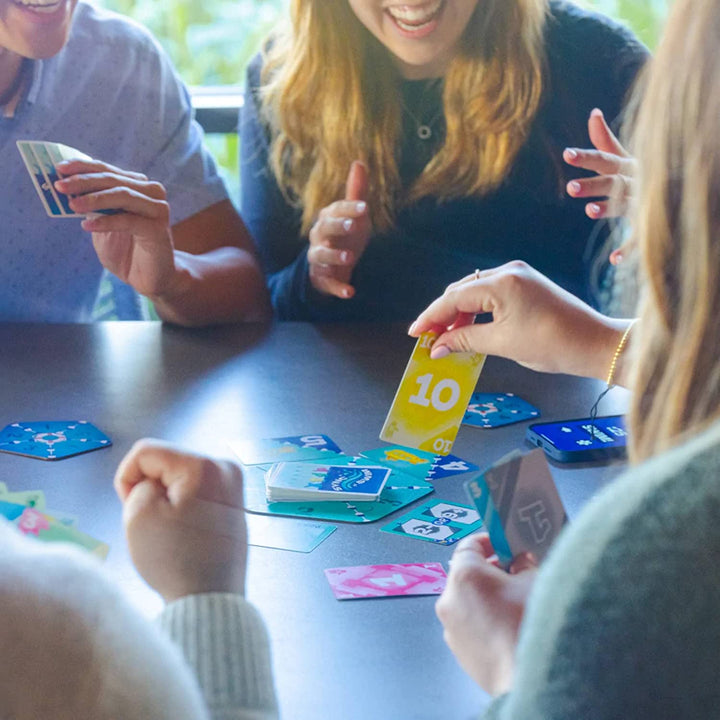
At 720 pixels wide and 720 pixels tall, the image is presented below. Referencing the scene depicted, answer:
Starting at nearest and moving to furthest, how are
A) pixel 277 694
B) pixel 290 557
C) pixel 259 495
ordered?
pixel 277 694, pixel 290 557, pixel 259 495

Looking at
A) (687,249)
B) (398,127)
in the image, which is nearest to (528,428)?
(687,249)

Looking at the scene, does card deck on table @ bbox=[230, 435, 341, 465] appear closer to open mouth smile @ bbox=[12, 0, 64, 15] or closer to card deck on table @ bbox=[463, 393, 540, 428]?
card deck on table @ bbox=[463, 393, 540, 428]

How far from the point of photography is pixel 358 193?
2023 millimetres

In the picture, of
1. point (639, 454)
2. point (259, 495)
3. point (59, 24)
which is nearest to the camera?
point (639, 454)

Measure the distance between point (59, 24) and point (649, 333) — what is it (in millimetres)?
1533

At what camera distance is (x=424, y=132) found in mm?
2189

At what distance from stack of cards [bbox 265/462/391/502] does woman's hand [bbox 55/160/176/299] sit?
76 centimetres

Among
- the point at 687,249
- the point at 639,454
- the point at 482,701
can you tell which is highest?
the point at 687,249

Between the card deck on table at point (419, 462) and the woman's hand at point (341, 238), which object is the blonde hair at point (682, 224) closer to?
the card deck on table at point (419, 462)

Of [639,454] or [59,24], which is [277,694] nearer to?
[639,454]

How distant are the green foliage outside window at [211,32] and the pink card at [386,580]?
2.24m

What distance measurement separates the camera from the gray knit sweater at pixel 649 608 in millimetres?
508

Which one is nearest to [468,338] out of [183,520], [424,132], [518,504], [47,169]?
[518,504]

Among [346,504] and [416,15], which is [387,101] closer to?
[416,15]
